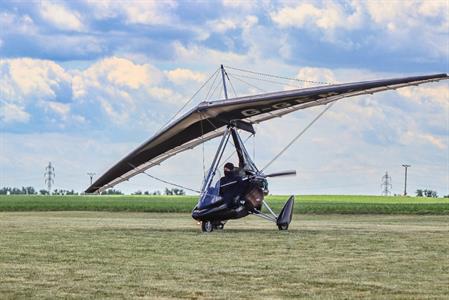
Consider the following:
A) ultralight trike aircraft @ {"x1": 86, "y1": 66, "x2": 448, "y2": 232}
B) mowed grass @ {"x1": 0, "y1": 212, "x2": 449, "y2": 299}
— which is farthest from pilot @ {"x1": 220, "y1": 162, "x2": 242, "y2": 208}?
mowed grass @ {"x1": 0, "y1": 212, "x2": 449, "y2": 299}

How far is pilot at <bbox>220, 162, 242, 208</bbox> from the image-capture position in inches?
934

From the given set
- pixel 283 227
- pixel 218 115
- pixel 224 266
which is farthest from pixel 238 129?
pixel 224 266

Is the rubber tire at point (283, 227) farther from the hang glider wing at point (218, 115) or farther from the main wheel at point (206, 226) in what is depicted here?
the hang glider wing at point (218, 115)

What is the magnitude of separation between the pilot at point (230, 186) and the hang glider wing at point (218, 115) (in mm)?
1435

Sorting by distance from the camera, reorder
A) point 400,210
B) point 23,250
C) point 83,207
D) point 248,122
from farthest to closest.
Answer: point 83,207 → point 400,210 → point 248,122 → point 23,250

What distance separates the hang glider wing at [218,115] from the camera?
22.4 m

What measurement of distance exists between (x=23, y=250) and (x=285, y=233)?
7688 mm

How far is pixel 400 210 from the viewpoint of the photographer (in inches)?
1925

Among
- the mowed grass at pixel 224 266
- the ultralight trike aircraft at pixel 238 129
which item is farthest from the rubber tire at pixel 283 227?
the mowed grass at pixel 224 266

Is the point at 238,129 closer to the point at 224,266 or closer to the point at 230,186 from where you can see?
the point at 230,186

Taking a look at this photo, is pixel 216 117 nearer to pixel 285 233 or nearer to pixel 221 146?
pixel 221 146

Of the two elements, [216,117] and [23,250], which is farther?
[216,117]

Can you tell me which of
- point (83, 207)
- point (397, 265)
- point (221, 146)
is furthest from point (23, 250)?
point (83, 207)

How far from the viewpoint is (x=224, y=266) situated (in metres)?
14.4
